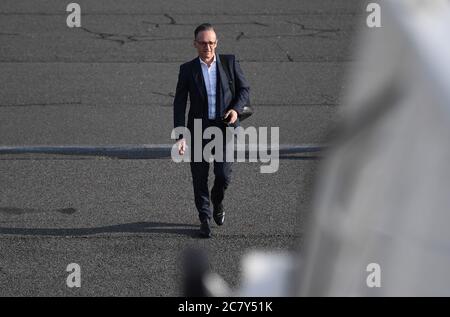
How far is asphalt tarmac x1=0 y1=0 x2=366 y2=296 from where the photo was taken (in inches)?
301

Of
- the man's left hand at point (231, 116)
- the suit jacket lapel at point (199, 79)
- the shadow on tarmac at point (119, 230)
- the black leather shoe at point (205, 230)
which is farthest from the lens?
the shadow on tarmac at point (119, 230)

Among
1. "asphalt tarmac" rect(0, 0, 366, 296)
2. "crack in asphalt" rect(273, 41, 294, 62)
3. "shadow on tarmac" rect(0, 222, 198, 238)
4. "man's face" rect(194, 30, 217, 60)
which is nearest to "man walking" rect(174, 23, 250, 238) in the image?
"man's face" rect(194, 30, 217, 60)

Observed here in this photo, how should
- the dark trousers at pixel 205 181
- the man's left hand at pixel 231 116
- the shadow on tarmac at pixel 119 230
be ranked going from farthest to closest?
the shadow on tarmac at pixel 119 230 < the dark trousers at pixel 205 181 < the man's left hand at pixel 231 116

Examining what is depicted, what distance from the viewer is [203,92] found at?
762 centimetres

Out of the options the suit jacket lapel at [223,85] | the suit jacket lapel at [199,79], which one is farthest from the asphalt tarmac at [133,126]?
the suit jacket lapel at [199,79]

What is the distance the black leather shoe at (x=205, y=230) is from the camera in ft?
26.2

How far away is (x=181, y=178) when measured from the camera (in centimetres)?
965

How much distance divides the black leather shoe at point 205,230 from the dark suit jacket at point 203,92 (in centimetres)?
93

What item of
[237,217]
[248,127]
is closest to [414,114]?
[237,217]

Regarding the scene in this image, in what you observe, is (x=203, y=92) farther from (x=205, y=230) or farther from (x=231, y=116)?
(x=205, y=230)

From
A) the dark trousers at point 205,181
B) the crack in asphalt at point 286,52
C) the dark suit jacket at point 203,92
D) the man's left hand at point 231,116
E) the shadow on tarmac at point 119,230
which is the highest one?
the crack in asphalt at point 286,52

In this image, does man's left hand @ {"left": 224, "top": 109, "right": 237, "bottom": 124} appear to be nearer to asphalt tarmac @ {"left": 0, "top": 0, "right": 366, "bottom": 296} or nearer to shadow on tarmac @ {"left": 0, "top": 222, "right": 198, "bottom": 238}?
asphalt tarmac @ {"left": 0, "top": 0, "right": 366, "bottom": 296}

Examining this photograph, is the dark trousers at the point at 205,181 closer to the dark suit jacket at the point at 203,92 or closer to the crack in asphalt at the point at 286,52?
the dark suit jacket at the point at 203,92

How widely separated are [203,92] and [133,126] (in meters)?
3.97
